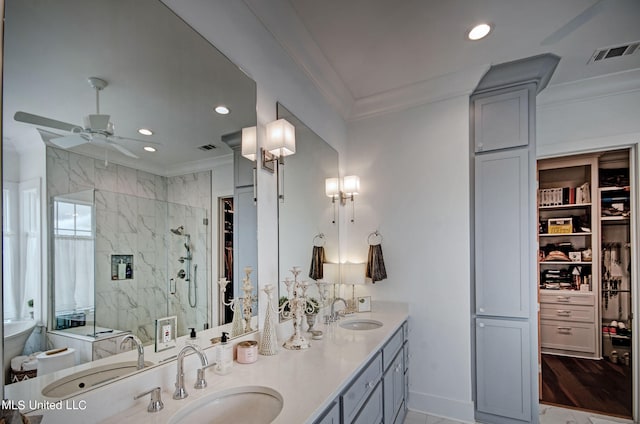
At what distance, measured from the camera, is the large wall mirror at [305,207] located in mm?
2107

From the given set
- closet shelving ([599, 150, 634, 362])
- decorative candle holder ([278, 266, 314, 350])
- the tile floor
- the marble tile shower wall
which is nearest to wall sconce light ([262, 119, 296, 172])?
the marble tile shower wall

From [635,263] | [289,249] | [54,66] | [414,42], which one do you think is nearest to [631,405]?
[635,263]

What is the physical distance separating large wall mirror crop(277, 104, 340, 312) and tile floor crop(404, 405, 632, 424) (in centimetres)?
142

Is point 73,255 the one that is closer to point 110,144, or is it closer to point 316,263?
point 110,144

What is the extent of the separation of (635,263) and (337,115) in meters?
2.84

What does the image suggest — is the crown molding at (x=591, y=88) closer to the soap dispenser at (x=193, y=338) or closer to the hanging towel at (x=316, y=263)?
the hanging towel at (x=316, y=263)

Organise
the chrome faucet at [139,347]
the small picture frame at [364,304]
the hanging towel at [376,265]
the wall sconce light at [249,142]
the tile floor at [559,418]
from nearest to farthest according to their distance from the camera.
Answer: the chrome faucet at [139,347] → the wall sconce light at [249,142] → the tile floor at [559,418] → the small picture frame at [364,304] → the hanging towel at [376,265]

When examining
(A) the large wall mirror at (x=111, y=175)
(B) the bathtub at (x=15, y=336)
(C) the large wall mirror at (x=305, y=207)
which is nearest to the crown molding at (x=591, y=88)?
(C) the large wall mirror at (x=305, y=207)

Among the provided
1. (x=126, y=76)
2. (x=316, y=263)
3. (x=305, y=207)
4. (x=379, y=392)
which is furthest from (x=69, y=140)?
(x=379, y=392)

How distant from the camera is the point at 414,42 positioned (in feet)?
7.64

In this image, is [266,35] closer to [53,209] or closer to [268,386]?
[53,209]

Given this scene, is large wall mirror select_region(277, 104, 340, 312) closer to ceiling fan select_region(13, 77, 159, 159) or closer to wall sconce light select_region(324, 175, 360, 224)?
wall sconce light select_region(324, 175, 360, 224)

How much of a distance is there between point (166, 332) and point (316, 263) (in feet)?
4.57

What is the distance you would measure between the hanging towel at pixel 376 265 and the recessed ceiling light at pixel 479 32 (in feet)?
5.96
